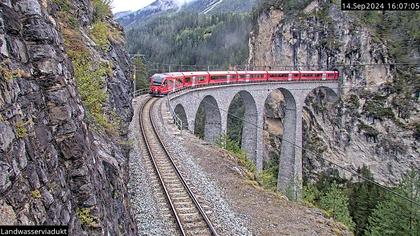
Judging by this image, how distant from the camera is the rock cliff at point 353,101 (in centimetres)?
4759

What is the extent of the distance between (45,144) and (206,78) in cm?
2963

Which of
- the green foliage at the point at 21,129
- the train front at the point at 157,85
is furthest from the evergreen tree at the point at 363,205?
the green foliage at the point at 21,129

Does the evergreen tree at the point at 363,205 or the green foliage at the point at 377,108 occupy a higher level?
the green foliage at the point at 377,108

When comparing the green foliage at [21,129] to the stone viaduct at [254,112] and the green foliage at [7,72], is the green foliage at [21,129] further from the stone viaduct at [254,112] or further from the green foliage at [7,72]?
the stone viaduct at [254,112]

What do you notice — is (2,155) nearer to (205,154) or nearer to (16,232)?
(16,232)

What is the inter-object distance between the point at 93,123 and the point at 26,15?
4.11 metres

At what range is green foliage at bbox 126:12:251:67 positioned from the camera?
128000 mm

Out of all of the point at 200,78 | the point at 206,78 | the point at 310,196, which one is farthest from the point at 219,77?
the point at 310,196

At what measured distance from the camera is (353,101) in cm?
5003

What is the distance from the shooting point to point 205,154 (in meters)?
18.8

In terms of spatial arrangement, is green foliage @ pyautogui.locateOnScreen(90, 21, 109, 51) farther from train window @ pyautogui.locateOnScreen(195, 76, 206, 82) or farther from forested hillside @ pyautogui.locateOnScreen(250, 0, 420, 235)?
forested hillside @ pyautogui.locateOnScreen(250, 0, 420, 235)

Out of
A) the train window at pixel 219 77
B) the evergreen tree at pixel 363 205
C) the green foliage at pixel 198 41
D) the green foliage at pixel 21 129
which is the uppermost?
the green foliage at pixel 198 41

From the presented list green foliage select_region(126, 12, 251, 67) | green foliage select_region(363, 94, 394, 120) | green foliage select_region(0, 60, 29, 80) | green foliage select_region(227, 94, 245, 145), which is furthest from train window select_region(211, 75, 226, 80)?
green foliage select_region(126, 12, 251, 67)

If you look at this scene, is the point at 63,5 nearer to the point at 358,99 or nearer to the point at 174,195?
the point at 174,195
